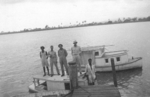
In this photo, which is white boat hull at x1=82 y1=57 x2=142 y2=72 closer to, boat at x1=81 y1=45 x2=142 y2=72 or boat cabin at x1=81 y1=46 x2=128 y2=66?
boat at x1=81 y1=45 x2=142 y2=72

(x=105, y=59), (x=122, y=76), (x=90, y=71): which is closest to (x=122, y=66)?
(x=122, y=76)

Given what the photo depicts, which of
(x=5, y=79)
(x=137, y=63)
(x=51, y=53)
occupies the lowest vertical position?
(x=5, y=79)

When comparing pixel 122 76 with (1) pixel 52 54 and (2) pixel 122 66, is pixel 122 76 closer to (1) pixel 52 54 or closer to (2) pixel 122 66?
(2) pixel 122 66

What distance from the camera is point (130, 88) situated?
19.0 meters

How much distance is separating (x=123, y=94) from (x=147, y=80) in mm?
5189

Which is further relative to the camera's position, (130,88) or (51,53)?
(130,88)

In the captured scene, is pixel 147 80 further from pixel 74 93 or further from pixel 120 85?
pixel 74 93

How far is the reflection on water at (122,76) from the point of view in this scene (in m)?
21.2

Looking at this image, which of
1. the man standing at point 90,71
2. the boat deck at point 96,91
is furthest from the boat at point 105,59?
the boat deck at point 96,91

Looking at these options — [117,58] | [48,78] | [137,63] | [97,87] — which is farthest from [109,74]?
[97,87]

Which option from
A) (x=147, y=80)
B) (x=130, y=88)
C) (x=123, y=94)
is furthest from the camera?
(x=147, y=80)

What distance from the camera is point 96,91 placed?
372 inches

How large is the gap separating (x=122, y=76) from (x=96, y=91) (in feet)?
47.9

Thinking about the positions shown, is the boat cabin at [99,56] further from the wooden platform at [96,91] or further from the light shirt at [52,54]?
the wooden platform at [96,91]
